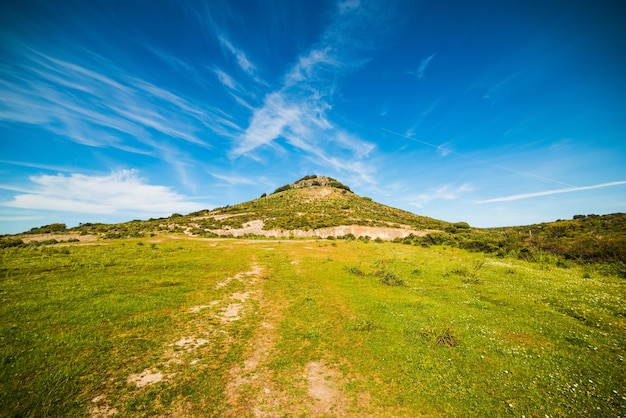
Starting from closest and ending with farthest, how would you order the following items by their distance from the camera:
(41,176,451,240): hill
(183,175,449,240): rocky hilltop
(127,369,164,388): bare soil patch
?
(127,369,164,388): bare soil patch, (41,176,451,240): hill, (183,175,449,240): rocky hilltop

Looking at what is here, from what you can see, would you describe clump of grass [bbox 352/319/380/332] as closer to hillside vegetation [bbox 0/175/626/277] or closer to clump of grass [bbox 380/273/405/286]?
clump of grass [bbox 380/273/405/286]

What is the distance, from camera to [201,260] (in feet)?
94.1

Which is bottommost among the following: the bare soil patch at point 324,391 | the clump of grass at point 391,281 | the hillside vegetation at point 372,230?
the bare soil patch at point 324,391

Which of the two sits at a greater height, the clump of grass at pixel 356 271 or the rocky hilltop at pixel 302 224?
the rocky hilltop at pixel 302 224

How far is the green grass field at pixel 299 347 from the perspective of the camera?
7598mm

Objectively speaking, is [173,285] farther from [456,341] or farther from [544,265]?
[544,265]

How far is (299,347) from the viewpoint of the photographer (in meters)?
11.4

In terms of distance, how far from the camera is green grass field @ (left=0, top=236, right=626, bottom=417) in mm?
7598

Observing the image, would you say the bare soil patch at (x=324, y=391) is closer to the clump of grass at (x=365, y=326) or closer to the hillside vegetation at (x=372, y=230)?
the clump of grass at (x=365, y=326)

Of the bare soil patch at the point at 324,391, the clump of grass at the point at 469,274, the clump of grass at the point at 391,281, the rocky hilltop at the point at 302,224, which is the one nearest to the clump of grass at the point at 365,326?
the bare soil patch at the point at 324,391

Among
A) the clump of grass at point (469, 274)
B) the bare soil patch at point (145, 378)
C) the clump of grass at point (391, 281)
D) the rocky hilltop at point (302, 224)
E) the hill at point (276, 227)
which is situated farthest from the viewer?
the rocky hilltop at point (302, 224)

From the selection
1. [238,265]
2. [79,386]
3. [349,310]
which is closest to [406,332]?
[349,310]

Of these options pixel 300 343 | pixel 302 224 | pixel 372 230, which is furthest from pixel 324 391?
pixel 302 224

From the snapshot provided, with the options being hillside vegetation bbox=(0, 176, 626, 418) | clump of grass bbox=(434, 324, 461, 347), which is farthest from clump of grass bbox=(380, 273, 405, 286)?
clump of grass bbox=(434, 324, 461, 347)
